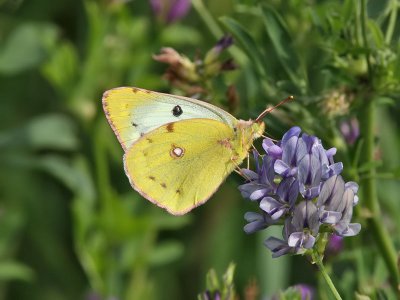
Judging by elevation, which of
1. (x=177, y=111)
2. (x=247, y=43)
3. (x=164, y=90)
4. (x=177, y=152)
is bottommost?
(x=164, y=90)

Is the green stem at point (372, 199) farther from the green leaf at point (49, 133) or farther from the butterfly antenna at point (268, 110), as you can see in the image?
the green leaf at point (49, 133)

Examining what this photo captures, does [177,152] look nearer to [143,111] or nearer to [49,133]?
[143,111]

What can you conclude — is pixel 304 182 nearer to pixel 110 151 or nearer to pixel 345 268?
pixel 345 268

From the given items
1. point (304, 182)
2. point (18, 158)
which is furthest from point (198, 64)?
point (18, 158)

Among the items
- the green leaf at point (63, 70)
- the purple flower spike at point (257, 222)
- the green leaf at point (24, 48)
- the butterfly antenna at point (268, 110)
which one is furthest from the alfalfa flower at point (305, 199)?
the green leaf at point (24, 48)

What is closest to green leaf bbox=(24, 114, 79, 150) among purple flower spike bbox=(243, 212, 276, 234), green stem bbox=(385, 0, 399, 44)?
green stem bbox=(385, 0, 399, 44)

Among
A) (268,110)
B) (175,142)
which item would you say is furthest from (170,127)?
(268,110)

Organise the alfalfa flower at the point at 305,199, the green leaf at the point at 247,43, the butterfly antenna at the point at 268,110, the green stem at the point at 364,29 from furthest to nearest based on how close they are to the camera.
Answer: the green leaf at the point at 247,43
the butterfly antenna at the point at 268,110
the green stem at the point at 364,29
the alfalfa flower at the point at 305,199
